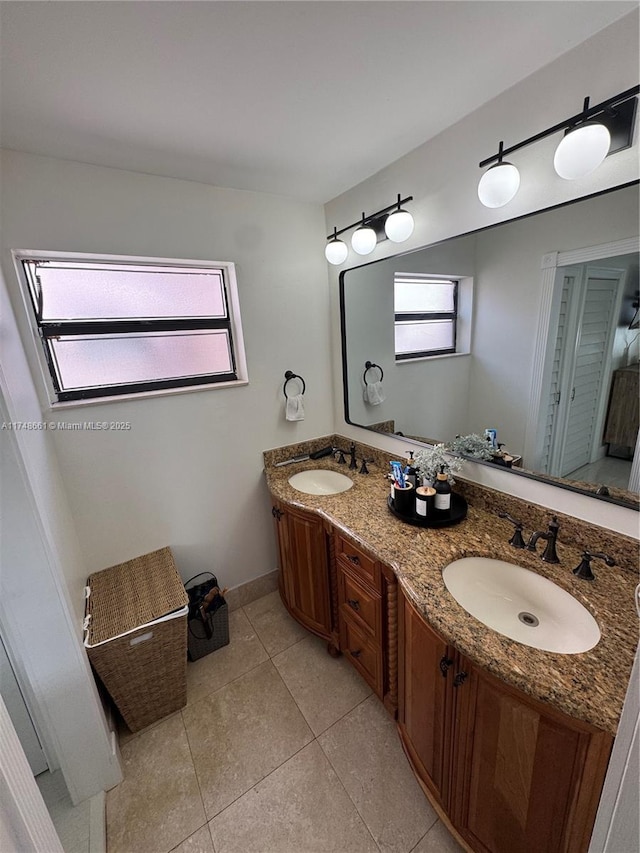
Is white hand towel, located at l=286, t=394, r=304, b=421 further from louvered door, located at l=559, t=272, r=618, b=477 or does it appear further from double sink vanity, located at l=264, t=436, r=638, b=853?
louvered door, located at l=559, t=272, r=618, b=477

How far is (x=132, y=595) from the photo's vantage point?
157 cm

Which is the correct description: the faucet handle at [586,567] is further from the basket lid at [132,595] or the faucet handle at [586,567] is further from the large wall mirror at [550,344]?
the basket lid at [132,595]

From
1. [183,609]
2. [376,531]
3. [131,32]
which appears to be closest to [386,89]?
[131,32]

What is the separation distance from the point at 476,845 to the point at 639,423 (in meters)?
1.37

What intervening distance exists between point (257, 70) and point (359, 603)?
1935 millimetres

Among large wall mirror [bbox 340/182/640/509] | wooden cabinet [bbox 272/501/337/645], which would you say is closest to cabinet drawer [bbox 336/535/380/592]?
wooden cabinet [bbox 272/501/337/645]

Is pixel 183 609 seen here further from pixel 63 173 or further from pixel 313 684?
pixel 63 173

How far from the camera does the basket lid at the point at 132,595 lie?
1.41 m

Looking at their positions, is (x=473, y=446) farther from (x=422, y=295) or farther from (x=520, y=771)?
(x=520, y=771)

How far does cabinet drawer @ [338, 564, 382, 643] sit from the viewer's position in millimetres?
1362

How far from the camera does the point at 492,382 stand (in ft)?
4.56

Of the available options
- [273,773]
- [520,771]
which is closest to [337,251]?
[520,771]

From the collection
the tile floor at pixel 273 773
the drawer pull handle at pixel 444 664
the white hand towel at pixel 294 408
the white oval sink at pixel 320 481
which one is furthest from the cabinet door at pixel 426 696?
the white hand towel at pixel 294 408

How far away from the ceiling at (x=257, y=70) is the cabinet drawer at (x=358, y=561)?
1.64 m
